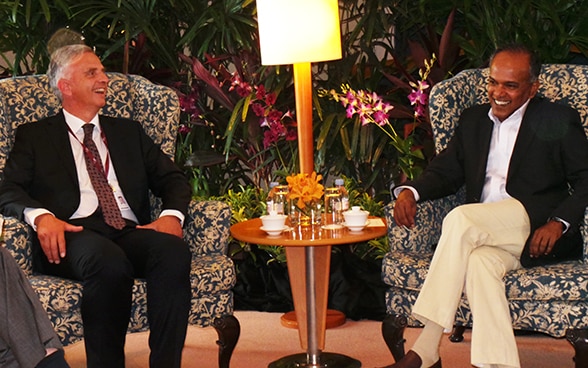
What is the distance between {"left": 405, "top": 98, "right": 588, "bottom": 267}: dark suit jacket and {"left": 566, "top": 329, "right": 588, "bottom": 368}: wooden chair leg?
329mm

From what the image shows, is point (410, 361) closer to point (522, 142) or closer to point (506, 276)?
point (506, 276)

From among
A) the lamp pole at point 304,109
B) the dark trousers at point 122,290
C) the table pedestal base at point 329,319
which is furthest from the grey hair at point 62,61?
the table pedestal base at point 329,319

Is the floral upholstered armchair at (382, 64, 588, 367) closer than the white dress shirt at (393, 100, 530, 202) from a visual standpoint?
Yes

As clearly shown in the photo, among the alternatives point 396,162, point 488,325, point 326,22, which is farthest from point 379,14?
point 488,325

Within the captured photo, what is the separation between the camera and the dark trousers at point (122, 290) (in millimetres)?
3531

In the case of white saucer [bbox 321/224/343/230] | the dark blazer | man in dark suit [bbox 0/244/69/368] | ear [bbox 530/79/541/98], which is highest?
ear [bbox 530/79/541/98]

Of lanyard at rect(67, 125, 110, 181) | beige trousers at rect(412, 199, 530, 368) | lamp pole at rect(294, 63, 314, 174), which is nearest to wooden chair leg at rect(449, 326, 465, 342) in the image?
beige trousers at rect(412, 199, 530, 368)

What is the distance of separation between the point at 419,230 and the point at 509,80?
2.24 ft

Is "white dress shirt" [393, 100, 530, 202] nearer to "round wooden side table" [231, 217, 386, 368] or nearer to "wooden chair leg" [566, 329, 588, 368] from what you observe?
"round wooden side table" [231, 217, 386, 368]

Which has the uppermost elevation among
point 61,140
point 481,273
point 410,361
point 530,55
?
point 530,55

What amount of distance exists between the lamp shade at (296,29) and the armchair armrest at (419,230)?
711 millimetres

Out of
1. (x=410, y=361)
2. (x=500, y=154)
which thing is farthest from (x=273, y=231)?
(x=500, y=154)

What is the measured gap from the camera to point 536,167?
12.9 feet

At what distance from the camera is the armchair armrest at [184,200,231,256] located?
401 cm
